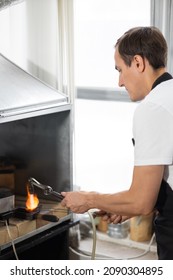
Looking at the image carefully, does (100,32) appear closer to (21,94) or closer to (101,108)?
(101,108)

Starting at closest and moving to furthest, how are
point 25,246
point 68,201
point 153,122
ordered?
point 153,122 < point 68,201 < point 25,246

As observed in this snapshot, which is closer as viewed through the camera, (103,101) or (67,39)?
(67,39)

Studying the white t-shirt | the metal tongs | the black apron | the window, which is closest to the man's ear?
the white t-shirt

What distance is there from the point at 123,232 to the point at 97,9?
1.03m

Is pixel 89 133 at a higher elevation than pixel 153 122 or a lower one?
lower

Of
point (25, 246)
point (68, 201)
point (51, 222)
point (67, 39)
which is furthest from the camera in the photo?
point (67, 39)

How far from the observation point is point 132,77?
115 centimetres

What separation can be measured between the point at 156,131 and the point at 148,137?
0.07 ft

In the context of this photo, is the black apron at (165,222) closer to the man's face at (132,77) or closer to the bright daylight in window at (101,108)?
the man's face at (132,77)

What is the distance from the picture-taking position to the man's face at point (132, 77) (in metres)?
1.14

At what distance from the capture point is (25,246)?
1554mm
